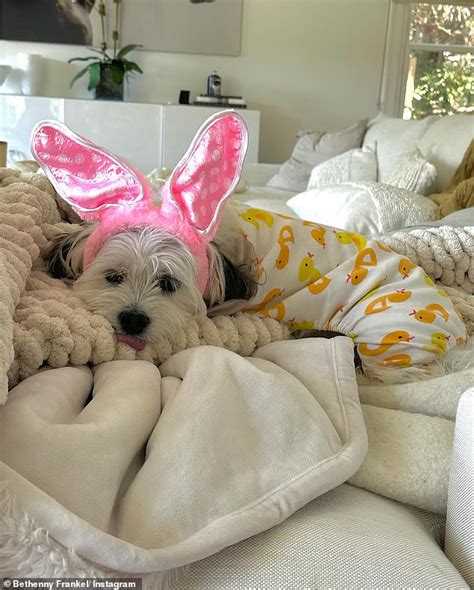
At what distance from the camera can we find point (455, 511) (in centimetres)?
71

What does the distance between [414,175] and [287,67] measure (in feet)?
7.63

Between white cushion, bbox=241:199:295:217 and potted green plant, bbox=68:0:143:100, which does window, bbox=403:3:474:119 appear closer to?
potted green plant, bbox=68:0:143:100

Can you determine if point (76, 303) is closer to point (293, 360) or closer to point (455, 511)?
point (293, 360)

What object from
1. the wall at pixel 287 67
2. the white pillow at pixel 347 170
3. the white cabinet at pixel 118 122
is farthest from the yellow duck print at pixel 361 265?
the wall at pixel 287 67

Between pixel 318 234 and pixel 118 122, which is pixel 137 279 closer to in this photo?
pixel 318 234

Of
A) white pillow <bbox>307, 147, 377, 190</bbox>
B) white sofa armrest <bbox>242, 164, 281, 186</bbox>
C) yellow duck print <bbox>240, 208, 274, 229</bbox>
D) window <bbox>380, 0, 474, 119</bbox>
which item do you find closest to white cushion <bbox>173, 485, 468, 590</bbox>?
yellow duck print <bbox>240, 208, 274, 229</bbox>

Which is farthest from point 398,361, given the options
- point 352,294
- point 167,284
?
point 167,284

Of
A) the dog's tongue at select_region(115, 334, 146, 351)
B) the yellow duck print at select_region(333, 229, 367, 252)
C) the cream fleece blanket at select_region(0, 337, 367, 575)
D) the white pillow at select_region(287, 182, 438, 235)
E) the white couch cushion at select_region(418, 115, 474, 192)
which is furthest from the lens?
the white couch cushion at select_region(418, 115, 474, 192)

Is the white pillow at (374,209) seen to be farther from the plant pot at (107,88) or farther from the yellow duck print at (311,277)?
the plant pot at (107,88)

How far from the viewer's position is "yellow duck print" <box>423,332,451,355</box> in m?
1.06

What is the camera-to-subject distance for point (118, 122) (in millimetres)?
4367

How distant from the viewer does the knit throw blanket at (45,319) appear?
77 centimetres

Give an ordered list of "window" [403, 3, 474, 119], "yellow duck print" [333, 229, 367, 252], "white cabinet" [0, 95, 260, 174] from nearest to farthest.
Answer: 1. "yellow duck print" [333, 229, 367, 252]
2. "white cabinet" [0, 95, 260, 174]
3. "window" [403, 3, 474, 119]

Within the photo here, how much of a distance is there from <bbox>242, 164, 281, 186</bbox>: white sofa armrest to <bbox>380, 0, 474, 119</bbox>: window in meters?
1.26
